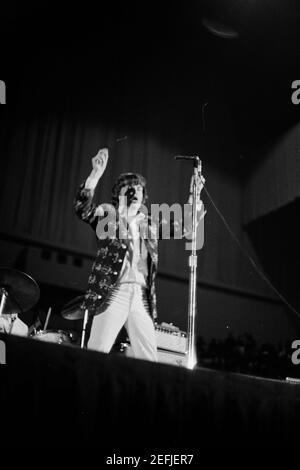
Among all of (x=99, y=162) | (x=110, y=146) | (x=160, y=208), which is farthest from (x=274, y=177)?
(x=99, y=162)

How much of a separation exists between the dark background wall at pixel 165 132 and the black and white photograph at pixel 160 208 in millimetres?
24

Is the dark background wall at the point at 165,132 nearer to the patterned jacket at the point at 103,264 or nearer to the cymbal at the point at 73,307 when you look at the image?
the cymbal at the point at 73,307

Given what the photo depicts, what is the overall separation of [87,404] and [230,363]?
4.69 metres

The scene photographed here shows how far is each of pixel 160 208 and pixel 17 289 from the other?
2.13m

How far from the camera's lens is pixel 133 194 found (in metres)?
2.77

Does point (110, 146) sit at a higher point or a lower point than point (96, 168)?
higher

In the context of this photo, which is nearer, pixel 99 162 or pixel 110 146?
pixel 99 162

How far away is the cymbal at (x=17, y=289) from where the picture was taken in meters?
3.18

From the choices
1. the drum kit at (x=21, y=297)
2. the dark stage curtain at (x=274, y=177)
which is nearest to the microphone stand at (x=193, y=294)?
the drum kit at (x=21, y=297)

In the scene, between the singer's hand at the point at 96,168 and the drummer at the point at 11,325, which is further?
the drummer at the point at 11,325

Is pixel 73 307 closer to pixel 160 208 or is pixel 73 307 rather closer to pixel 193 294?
pixel 193 294

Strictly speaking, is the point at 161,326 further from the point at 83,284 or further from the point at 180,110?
the point at 180,110

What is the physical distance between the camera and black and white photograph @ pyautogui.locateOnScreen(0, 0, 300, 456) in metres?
1.23

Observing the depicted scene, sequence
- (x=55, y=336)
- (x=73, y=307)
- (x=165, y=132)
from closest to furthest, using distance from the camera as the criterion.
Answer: (x=55, y=336)
(x=73, y=307)
(x=165, y=132)
